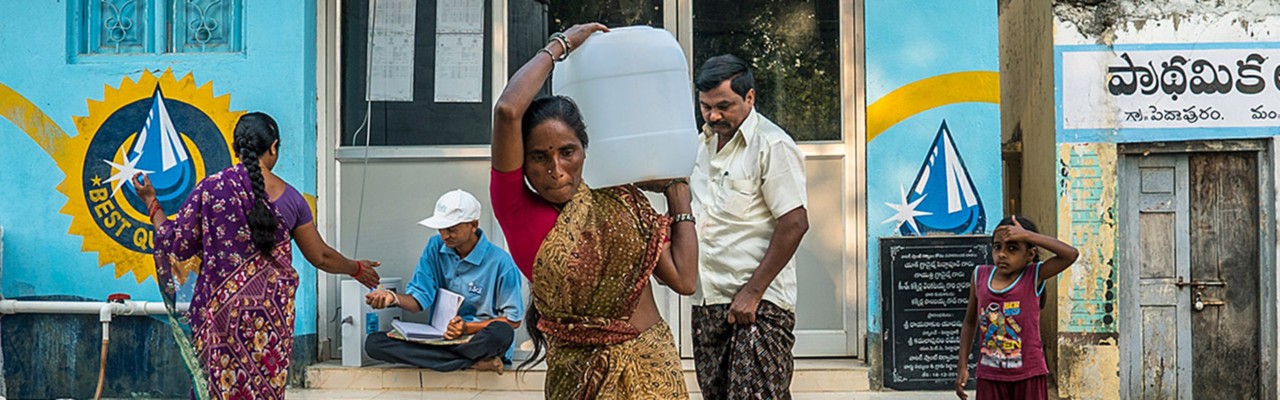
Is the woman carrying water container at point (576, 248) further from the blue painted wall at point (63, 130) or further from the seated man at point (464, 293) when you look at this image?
the blue painted wall at point (63, 130)

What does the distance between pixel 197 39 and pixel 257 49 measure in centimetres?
41

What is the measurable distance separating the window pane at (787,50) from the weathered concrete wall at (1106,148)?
1.42 meters

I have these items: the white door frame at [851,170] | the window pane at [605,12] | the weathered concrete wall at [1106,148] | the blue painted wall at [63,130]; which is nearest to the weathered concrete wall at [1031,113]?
the weathered concrete wall at [1106,148]

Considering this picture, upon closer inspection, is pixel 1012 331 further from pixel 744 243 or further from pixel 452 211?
pixel 452 211

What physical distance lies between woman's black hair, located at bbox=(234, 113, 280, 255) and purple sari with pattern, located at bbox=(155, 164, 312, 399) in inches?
1.0

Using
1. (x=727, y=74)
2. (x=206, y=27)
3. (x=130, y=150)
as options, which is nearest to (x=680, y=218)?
(x=727, y=74)

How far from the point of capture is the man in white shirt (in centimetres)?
397

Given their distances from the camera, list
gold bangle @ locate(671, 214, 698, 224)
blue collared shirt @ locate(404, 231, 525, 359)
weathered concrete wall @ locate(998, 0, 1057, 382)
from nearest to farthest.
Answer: gold bangle @ locate(671, 214, 698, 224), blue collared shirt @ locate(404, 231, 525, 359), weathered concrete wall @ locate(998, 0, 1057, 382)

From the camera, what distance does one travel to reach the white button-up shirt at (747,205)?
3.99 m

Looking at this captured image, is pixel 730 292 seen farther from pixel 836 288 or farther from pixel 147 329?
pixel 147 329

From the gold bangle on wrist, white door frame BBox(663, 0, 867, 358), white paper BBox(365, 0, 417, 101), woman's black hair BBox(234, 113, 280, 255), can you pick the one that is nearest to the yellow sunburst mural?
white paper BBox(365, 0, 417, 101)

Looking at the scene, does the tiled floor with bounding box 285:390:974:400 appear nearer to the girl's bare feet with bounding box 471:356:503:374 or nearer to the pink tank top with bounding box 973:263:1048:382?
the girl's bare feet with bounding box 471:356:503:374

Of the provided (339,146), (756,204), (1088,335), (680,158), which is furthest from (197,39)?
(1088,335)

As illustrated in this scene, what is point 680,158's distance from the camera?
312cm
